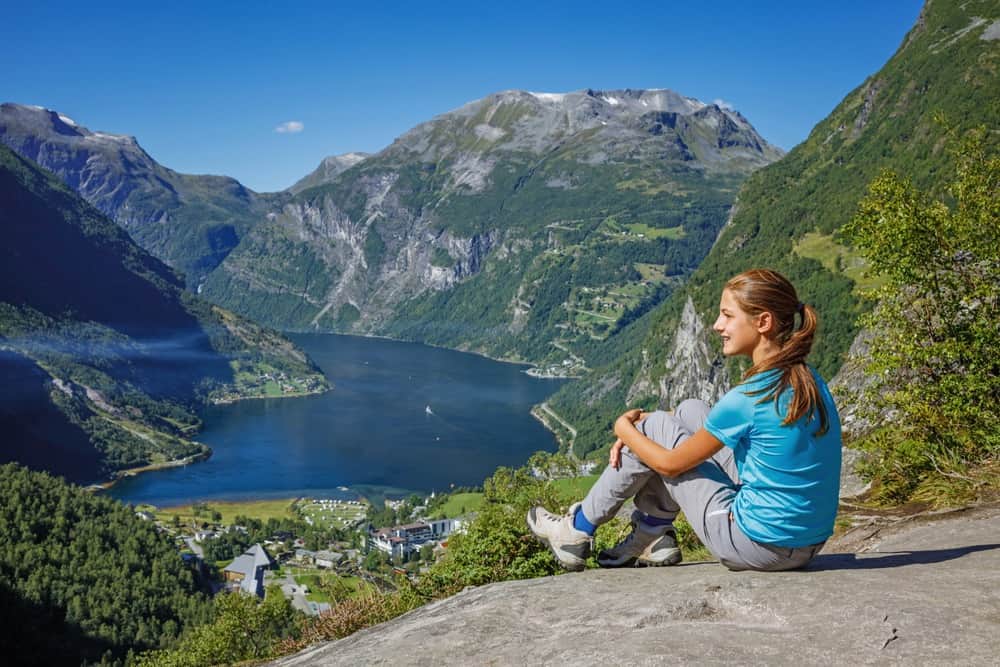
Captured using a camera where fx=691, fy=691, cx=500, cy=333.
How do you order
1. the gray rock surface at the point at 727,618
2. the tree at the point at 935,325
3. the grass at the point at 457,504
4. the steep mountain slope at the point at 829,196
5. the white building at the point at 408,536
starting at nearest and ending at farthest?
the gray rock surface at the point at 727,618 → the tree at the point at 935,325 → the white building at the point at 408,536 → the grass at the point at 457,504 → the steep mountain slope at the point at 829,196

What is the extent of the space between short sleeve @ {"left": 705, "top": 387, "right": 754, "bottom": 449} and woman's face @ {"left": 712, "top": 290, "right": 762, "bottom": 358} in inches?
13.7

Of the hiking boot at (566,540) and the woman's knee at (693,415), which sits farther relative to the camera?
the hiking boot at (566,540)

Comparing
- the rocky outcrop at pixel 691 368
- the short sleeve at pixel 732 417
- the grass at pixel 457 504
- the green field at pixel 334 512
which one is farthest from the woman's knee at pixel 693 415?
the rocky outcrop at pixel 691 368

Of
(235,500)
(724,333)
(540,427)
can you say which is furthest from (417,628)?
(540,427)

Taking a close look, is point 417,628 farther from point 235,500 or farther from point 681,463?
point 235,500

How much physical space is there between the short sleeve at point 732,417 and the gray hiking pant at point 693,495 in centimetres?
45

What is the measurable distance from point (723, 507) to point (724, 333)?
1.20 meters

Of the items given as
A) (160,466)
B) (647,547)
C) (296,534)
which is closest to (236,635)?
(647,547)

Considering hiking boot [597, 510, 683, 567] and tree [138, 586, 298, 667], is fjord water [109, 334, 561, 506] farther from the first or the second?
hiking boot [597, 510, 683, 567]

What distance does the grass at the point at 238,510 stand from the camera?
300 ft

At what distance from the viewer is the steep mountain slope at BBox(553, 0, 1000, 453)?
90688mm

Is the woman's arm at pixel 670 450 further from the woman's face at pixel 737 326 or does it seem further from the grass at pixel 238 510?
the grass at pixel 238 510

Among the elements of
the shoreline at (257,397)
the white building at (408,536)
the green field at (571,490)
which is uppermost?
the green field at (571,490)

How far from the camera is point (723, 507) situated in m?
4.74
